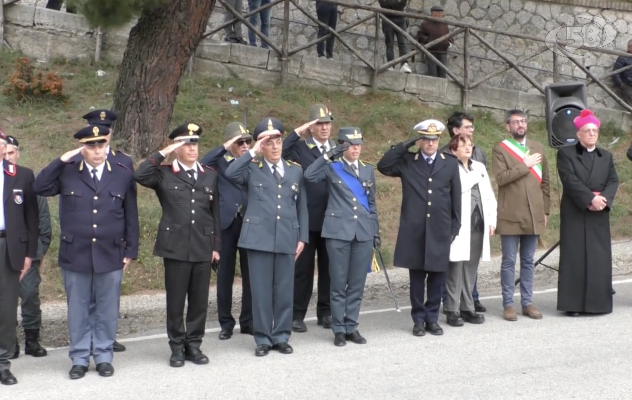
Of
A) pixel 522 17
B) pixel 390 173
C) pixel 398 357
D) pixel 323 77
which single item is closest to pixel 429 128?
pixel 390 173

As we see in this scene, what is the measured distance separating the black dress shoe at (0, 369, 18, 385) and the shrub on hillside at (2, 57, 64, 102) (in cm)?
676

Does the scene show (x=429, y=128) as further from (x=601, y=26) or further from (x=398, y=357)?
(x=601, y=26)

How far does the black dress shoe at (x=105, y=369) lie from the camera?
6.86 m

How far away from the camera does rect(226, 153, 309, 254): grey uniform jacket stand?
750cm

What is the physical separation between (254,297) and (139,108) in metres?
4.73

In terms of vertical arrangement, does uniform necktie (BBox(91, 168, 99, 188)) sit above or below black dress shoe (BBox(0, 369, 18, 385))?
above

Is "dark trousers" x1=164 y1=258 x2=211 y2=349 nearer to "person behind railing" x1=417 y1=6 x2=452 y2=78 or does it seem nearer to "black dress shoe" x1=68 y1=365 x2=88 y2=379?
"black dress shoe" x1=68 y1=365 x2=88 y2=379

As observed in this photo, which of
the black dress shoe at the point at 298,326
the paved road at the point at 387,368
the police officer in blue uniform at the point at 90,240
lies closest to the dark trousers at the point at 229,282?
the paved road at the point at 387,368

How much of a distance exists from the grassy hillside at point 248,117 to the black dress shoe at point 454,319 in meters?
2.04

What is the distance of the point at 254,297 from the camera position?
7.54 meters

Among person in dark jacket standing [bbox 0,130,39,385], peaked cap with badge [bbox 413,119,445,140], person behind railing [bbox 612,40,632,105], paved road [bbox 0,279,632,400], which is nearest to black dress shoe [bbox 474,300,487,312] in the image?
paved road [bbox 0,279,632,400]

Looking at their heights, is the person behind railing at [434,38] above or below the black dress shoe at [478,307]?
above

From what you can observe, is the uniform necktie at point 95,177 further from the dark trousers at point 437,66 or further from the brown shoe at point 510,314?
the dark trousers at point 437,66

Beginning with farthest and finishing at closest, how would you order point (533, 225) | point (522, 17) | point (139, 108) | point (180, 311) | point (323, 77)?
point (522, 17), point (323, 77), point (139, 108), point (533, 225), point (180, 311)
